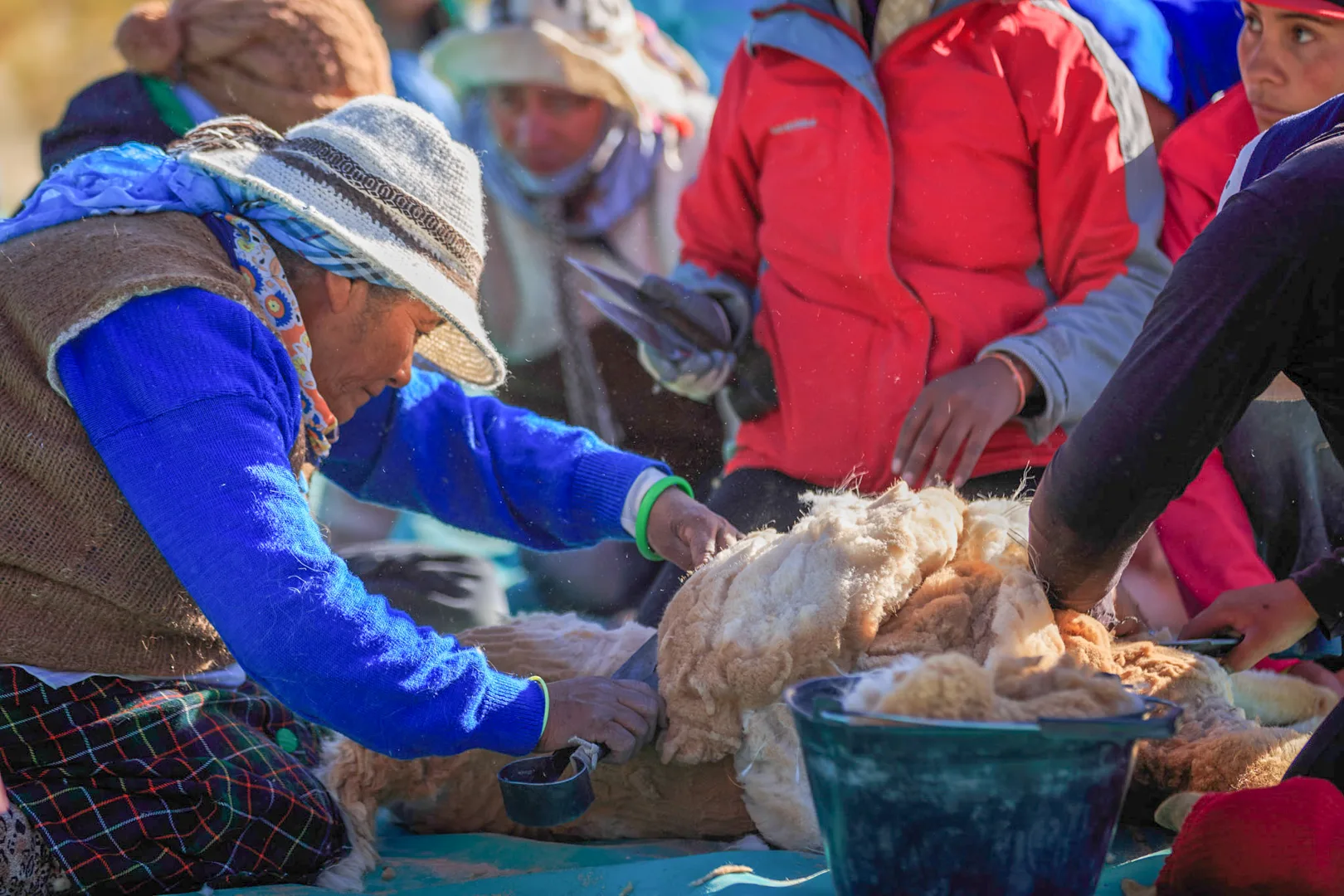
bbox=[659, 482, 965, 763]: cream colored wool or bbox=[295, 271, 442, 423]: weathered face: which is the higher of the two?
bbox=[295, 271, 442, 423]: weathered face

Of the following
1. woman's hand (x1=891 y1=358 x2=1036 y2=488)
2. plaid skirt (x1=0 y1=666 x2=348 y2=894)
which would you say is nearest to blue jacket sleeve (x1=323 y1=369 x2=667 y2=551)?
woman's hand (x1=891 y1=358 x2=1036 y2=488)

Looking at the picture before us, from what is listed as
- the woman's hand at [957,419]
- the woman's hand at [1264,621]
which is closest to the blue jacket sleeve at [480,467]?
the woman's hand at [957,419]

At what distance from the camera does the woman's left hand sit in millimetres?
2721

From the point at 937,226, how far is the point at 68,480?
A: 7.18ft

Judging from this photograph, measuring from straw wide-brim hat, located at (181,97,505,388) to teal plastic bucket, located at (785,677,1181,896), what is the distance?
1.26m

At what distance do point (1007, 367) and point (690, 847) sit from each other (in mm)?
1404

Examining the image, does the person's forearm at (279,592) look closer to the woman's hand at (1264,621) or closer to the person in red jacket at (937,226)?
the person in red jacket at (937,226)

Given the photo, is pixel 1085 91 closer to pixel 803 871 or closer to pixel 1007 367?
pixel 1007 367

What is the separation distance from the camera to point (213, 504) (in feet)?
6.52

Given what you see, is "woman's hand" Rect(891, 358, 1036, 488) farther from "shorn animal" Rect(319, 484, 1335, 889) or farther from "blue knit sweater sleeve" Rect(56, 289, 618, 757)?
"blue knit sweater sleeve" Rect(56, 289, 618, 757)

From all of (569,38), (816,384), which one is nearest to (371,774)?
(816,384)

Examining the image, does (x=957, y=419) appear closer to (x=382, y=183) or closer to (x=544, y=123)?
(x=382, y=183)

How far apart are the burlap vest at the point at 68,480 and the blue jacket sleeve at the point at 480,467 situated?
865 mm

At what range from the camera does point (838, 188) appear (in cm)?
328
